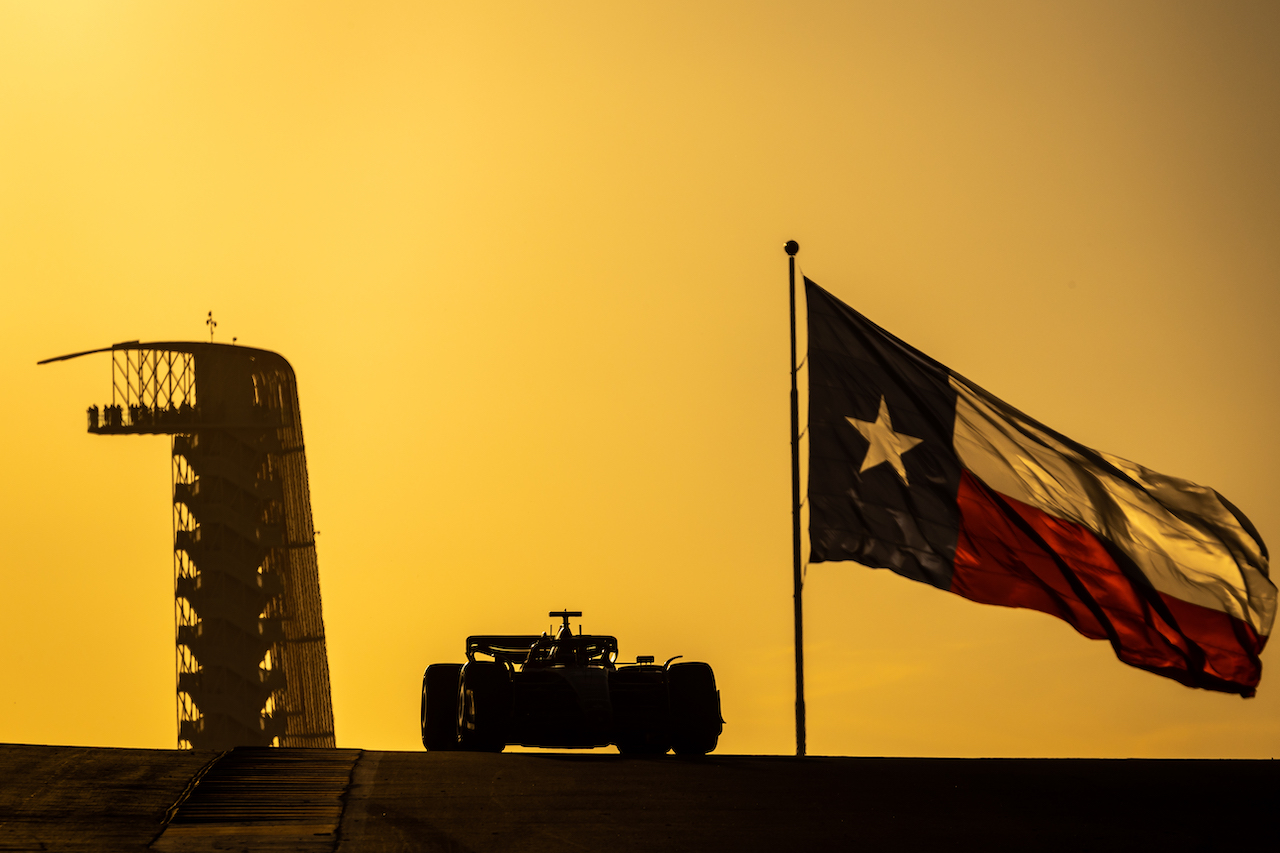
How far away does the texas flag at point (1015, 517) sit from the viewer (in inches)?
653

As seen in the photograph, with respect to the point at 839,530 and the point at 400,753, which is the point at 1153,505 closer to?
the point at 839,530

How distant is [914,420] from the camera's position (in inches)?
722

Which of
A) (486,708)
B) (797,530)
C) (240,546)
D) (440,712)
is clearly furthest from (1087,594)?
(240,546)

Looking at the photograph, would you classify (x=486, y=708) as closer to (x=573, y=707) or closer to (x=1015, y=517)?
(x=573, y=707)

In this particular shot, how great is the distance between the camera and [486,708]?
57.4 ft

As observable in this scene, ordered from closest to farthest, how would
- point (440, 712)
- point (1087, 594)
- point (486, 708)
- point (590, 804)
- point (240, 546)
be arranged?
point (590, 804)
point (1087, 594)
point (486, 708)
point (440, 712)
point (240, 546)

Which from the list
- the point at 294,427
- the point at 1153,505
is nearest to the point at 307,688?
the point at 294,427

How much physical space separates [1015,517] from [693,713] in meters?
4.52

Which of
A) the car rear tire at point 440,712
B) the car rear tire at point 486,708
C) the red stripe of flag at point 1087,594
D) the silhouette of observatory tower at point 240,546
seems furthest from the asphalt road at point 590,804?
the silhouette of observatory tower at point 240,546

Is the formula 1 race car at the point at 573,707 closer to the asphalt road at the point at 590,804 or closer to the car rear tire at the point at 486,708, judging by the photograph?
the car rear tire at the point at 486,708

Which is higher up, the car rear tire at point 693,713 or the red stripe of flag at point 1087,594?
the red stripe of flag at point 1087,594

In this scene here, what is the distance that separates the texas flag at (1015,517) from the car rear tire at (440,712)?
Answer: 4897mm

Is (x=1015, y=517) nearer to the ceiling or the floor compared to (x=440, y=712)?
nearer to the ceiling

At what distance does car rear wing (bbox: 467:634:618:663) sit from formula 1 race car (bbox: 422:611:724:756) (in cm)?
172
